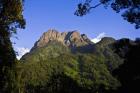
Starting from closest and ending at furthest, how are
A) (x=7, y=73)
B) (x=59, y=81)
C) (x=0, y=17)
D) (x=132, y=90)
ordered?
(x=0, y=17), (x=132, y=90), (x=7, y=73), (x=59, y=81)

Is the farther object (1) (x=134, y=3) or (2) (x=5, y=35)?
(2) (x=5, y=35)

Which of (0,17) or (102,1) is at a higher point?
(0,17)

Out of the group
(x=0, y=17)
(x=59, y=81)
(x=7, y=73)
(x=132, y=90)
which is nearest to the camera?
(x=0, y=17)

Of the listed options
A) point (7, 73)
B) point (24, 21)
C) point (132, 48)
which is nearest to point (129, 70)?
point (132, 48)

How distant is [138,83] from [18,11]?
1787cm

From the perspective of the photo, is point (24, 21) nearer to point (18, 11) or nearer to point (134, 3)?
point (18, 11)

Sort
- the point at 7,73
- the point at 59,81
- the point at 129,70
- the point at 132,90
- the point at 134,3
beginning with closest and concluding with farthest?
the point at 134,3, the point at 132,90, the point at 7,73, the point at 129,70, the point at 59,81

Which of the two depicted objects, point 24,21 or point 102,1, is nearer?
point 102,1

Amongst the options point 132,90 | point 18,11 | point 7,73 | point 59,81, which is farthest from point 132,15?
point 59,81

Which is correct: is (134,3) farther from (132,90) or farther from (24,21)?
(132,90)

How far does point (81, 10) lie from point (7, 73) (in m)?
21.5

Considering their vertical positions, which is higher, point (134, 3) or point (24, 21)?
point (24, 21)

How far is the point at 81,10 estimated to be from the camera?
29922 millimetres

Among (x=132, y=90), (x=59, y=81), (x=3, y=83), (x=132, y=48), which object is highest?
(x=59, y=81)
